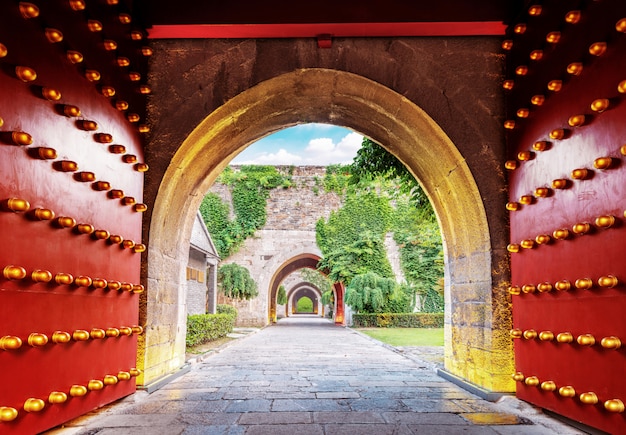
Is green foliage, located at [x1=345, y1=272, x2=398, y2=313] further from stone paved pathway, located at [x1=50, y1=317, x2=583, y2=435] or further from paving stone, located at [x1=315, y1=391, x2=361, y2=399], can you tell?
paving stone, located at [x1=315, y1=391, x2=361, y2=399]

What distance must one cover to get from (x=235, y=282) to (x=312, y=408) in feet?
50.0

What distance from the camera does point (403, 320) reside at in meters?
17.6

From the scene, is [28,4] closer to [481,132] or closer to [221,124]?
[221,124]

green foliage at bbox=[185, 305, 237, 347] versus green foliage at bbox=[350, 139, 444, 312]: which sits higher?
green foliage at bbox=[350, 139, 444, 312]

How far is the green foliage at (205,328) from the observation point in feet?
31.8

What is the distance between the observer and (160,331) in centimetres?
458

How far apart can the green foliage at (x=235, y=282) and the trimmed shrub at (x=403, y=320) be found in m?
4.63

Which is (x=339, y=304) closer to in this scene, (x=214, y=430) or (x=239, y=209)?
(x=239, y=209)

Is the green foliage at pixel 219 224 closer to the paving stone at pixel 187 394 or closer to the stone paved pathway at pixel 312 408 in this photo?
the stone paved pathway at pixel 312 408

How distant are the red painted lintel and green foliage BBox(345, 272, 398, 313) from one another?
45.1 ft

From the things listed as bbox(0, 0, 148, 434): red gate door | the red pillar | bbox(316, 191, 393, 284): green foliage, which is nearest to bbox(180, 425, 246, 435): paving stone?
bbox(0, 0, 148, 434): red gate door

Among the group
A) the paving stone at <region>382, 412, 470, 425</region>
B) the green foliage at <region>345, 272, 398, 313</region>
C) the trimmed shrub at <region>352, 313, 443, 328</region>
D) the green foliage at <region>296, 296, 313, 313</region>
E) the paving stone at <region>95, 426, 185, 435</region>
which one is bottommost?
the green foliage at <region>296, 296, 313, 313</region>

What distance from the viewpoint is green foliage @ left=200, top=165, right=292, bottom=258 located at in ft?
64.3

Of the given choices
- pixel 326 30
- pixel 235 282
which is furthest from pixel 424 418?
pixel 235 282
